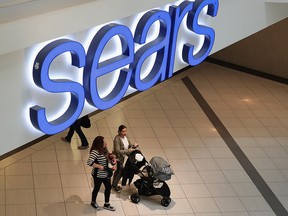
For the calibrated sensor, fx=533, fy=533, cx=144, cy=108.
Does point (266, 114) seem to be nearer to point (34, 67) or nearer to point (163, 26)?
point (163, 26)

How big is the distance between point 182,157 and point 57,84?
5933 millimetres

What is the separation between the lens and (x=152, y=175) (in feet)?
27.5

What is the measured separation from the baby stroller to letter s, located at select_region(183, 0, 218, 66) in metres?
2.65

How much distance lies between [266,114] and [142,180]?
180 inches

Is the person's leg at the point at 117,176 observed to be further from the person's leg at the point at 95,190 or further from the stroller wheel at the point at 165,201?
the stroller wheel at the point at 165,201

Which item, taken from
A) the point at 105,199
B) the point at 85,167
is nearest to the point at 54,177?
the point at 85,167

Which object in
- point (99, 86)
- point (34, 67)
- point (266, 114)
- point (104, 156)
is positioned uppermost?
point (34, 67)

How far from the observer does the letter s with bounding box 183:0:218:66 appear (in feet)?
18.7

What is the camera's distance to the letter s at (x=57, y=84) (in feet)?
13.3

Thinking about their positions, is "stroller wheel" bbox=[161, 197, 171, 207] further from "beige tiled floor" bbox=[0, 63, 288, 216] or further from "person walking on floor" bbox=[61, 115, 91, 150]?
"person walking on floor" bbox=[61, 115, 91, 150]

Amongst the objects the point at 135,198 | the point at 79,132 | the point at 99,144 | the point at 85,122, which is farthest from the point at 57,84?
the point at 79,132

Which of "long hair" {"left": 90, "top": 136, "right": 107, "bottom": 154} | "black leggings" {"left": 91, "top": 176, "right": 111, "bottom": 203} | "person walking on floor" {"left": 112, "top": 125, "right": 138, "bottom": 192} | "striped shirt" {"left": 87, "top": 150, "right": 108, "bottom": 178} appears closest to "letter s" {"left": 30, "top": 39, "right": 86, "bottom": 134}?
"long hair" {"left": 90, "top": 136, "right": 107, "bottom": 154}

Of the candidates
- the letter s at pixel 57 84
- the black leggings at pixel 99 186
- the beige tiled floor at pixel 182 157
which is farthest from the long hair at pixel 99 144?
the letter s at pixel 57 84

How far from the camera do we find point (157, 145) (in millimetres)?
10203
